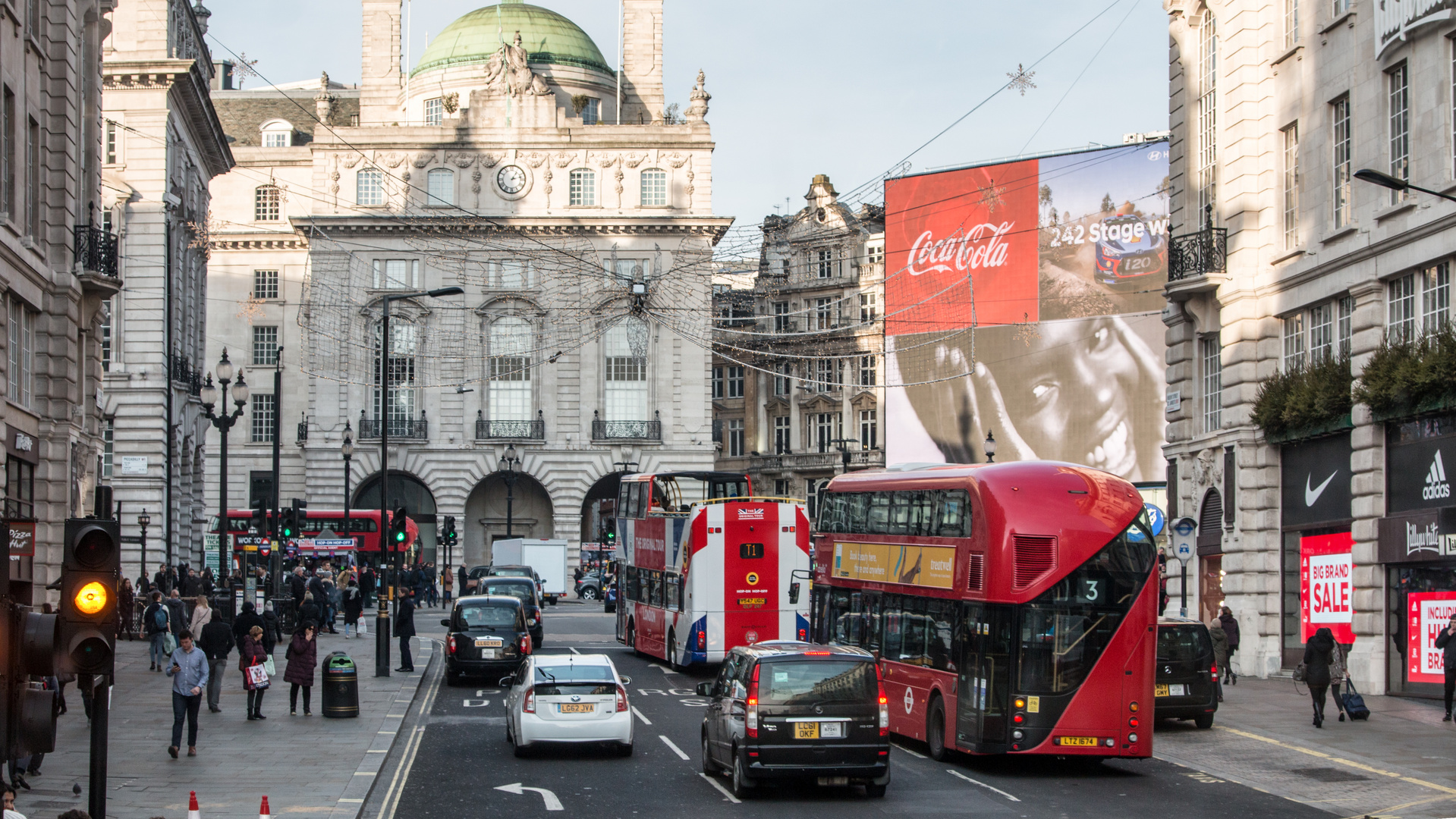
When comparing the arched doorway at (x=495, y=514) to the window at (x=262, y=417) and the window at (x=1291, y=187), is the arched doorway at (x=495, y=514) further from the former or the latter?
the window at (x=1291, y=187)

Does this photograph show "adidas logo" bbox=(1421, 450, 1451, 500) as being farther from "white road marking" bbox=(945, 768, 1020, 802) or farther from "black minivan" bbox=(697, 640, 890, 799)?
"black minivan" bbox=(697, 640, 890, 799)

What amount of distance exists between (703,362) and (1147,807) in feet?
200

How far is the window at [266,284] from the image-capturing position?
85.4 metres

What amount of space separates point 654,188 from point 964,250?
15891 mm

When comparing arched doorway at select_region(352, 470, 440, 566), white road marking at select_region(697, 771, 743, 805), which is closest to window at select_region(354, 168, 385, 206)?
arched doorway at select_region(352, 470, 440, 566)

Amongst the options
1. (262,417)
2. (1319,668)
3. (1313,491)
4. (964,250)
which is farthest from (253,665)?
(262,417)

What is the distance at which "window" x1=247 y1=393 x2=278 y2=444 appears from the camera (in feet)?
268

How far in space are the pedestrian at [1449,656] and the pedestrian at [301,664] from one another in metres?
17.5

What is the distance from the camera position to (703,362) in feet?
255

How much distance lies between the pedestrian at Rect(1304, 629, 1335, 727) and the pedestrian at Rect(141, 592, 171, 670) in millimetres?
21334

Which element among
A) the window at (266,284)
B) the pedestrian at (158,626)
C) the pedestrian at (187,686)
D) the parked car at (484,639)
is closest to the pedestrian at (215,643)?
the pedestrian at (187,686)

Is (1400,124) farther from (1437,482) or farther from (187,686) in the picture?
(187,686)

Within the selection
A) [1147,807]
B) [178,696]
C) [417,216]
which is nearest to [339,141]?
[417,216]

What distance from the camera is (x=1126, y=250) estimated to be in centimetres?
6656
